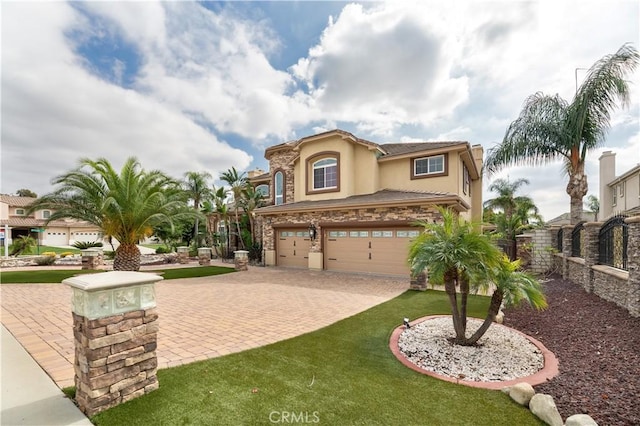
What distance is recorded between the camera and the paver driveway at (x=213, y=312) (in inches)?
188

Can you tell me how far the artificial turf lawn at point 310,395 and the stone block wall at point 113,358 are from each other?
0.48ft

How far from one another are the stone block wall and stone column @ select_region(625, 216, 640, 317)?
855 cm

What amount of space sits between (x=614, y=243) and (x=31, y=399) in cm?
1206

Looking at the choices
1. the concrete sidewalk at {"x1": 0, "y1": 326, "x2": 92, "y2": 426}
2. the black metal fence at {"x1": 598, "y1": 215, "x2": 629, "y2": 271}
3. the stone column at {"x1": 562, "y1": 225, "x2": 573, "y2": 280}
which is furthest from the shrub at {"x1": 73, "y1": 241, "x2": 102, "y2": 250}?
the stone column at {"x1": 562, "y1": 225, "x2": 573, "y2": 280}

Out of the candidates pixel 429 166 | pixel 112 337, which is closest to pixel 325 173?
pixel 429 166

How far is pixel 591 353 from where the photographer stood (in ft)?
15.3

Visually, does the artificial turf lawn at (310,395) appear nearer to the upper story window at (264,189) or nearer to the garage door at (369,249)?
the garage door at (369,249)

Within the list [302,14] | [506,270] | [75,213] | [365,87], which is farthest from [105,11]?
[506,270]

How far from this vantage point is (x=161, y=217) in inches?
490

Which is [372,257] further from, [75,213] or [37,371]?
[75,213]

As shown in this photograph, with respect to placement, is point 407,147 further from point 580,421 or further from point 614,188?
point 614,188

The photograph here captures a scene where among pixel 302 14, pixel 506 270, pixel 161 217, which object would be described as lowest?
pixel 506 270

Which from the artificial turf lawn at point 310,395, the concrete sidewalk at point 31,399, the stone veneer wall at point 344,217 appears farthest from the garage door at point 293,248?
the concrete sidewalk at point 31,399

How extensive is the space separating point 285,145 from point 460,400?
18.9m
